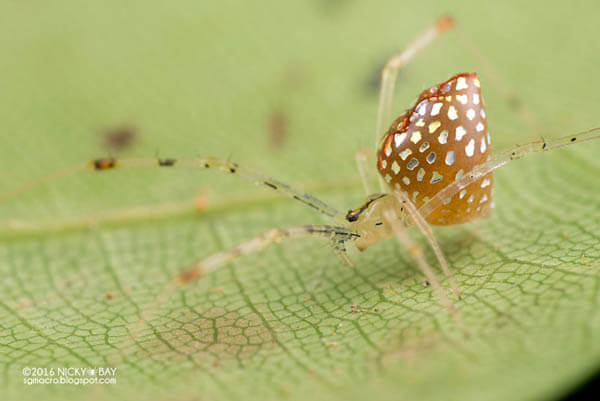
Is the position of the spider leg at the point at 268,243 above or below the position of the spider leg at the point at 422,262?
above

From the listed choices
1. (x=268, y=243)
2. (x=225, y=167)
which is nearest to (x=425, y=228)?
(x=268, y=243)

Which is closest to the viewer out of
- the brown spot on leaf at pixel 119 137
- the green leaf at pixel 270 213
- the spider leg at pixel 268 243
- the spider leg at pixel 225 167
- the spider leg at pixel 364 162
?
the green leaf at pixel 270 213

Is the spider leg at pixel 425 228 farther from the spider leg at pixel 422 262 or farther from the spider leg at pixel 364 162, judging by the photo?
the spider leg at pixel 364 162

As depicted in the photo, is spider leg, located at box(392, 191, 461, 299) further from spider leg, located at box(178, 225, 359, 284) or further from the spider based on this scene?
spider leg, located at box(178, 225, 359, 284)

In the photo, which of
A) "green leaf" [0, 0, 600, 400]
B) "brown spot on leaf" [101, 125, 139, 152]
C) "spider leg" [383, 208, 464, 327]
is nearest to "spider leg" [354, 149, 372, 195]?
"green leaf" [0, 0, 600, 400]

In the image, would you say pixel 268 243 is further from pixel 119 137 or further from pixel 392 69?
pixel 119 137

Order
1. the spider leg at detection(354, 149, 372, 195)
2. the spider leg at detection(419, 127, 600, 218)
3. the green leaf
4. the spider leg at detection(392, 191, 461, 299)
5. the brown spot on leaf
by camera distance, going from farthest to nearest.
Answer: the brown spot on leaf → the spider leg at detection(354, 149, 372, 195) → the spider leg at detection(419, 127, 600, 218) → the spider leg at detection(392, 191, 461, 299) → the green leaf

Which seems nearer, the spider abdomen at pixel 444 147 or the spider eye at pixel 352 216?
the spider abdomen at pixel 444 147

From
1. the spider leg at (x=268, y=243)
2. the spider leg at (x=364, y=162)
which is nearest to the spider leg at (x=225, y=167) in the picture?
the spider leg at (x=268, y=243)
